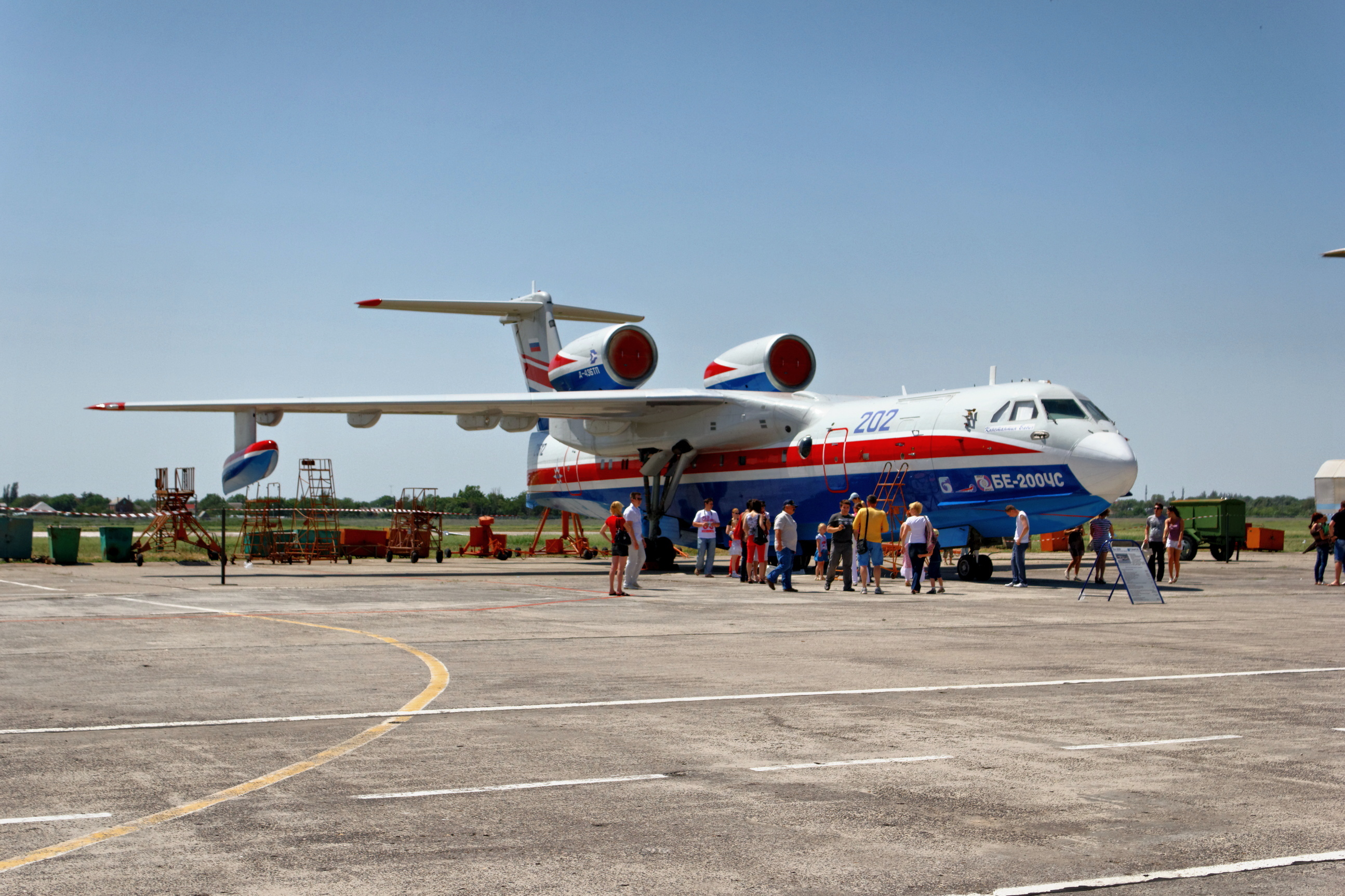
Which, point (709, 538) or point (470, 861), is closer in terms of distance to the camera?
point (470, 861)

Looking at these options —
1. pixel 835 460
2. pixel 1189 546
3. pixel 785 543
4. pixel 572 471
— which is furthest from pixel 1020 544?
pixel 1189 546

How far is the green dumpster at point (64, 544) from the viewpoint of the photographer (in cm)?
2998

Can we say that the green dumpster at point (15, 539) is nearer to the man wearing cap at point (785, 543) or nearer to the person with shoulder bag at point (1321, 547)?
the man wearing cap at point (785, 543)

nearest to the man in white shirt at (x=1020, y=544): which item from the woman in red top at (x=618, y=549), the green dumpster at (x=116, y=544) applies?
the woman in red top at (x=618, y=549)

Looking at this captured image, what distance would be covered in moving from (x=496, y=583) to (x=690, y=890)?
18387 millimetres

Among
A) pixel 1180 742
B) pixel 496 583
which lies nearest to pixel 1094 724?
pixel 1180 742

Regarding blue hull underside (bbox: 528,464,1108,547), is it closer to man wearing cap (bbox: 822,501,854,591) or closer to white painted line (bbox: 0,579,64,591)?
man wearing cap (bbox: 822,501,854,591)

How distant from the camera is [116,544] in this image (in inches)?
1272

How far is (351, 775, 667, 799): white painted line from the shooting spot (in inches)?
228

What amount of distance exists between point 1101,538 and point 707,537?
308 inches

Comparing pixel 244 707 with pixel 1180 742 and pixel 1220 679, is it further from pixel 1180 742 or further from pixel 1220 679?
pixel 1220 679

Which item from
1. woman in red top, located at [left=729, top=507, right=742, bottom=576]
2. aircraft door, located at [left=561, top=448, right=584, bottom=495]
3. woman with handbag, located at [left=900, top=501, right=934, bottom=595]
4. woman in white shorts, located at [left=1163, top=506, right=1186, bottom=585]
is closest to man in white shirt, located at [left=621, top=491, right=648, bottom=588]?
woman in red top, located at [left=729, top=507, right=742, bottom=576]

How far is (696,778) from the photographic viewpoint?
6191 mm

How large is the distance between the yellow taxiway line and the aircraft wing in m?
16.8
